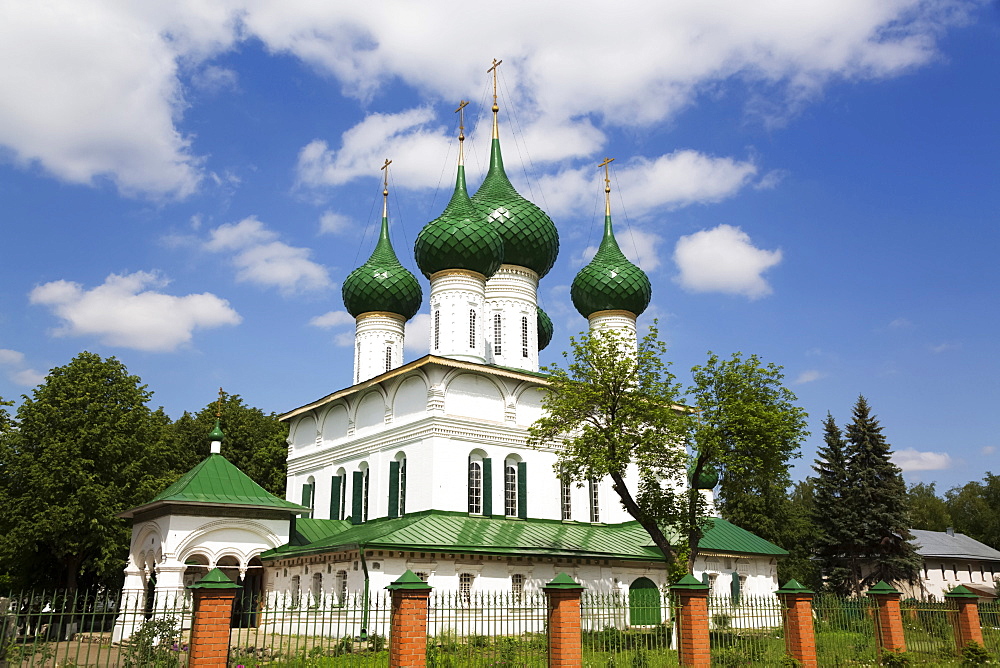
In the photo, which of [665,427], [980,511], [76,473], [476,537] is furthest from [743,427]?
[980,511]

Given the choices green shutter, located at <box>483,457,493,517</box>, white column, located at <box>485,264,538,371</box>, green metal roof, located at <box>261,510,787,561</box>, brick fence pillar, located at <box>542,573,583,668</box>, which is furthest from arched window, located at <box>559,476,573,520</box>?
brick fence pillar, located at <box>542,573,583,668</box>

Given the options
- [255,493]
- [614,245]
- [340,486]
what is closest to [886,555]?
[614,245]

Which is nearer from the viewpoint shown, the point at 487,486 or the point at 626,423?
the point at 626,423

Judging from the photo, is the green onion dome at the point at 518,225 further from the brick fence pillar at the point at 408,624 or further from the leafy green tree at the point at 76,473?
the brick fence pillar at the point at 408,624

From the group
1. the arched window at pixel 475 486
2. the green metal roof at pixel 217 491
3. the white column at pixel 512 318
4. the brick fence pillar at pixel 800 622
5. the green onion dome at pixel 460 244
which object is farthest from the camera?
the white column at pixel 512 318

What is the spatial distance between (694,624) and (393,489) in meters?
11.6

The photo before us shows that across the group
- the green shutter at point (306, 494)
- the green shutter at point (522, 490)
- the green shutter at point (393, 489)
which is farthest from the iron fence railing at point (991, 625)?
the green shutter at point (306, 494)

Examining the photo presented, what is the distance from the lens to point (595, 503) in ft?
79.6

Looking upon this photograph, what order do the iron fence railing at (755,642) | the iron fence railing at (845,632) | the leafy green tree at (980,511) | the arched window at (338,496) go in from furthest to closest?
1. the leafy green tree at (980,511)
2. the arched window at (338,496)
3. the iron fence railing at (845,632)
4. the iron fence railing at (755,642)

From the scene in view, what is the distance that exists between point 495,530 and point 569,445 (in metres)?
3.90

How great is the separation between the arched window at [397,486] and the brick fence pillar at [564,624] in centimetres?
1139

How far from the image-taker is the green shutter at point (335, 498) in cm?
2427

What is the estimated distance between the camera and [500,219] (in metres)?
26.1

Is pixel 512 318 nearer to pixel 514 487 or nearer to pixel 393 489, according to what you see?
pixel 514 487
